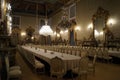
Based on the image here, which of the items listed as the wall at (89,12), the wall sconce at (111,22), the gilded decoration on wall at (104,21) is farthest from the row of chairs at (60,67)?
the wall sconce at (111,22)

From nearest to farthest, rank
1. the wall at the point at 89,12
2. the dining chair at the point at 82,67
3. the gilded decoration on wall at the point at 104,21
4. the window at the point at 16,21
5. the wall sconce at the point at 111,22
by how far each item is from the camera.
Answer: the dining chair at the point at 82,67, the wall at the point at 89,12, the wall sconce at the point at 111,22, the gilded decoration on wall at the point at 104,21, the window at the point at 16,21

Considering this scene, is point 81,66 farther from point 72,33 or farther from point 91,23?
point 72,33

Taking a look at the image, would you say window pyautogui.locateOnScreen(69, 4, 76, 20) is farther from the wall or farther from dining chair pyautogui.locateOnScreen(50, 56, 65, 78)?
dining chair pyautogui.locateOnScreen(50, 56, 65, 78)

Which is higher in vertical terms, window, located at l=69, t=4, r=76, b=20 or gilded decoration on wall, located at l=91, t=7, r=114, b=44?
window, located at l=69, t=4, r=76, b=20

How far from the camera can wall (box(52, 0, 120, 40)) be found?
33.0ft

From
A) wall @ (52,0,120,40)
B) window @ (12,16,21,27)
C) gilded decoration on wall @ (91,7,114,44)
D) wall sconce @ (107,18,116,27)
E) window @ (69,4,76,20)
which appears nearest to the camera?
wall @ (52,0,120,40)

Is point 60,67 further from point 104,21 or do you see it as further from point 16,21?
point 16,21

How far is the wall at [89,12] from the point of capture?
10047 mm

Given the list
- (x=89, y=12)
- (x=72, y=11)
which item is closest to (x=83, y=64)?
(x=89, y=12)

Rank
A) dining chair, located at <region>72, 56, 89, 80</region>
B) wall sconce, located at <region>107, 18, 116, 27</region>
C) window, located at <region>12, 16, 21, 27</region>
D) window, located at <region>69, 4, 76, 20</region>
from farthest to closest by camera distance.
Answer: window, located at <region>12, 16, 21, 27</region> < window, located at <region>69, 4, 76, 20</region> < wall sconce, located at <region>107, 18, 116, 27</region> < dining chair, located at <region>72, 56, 89, 80</region>

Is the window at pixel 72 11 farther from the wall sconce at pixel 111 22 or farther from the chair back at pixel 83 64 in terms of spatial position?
the chair back at pixel 83 64

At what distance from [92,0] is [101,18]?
8.04ft

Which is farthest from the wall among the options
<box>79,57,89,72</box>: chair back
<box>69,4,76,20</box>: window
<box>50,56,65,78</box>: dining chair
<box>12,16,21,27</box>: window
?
<box>12,16,21,27</box>: window

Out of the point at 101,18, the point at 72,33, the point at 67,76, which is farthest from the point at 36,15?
the point at 67,76
